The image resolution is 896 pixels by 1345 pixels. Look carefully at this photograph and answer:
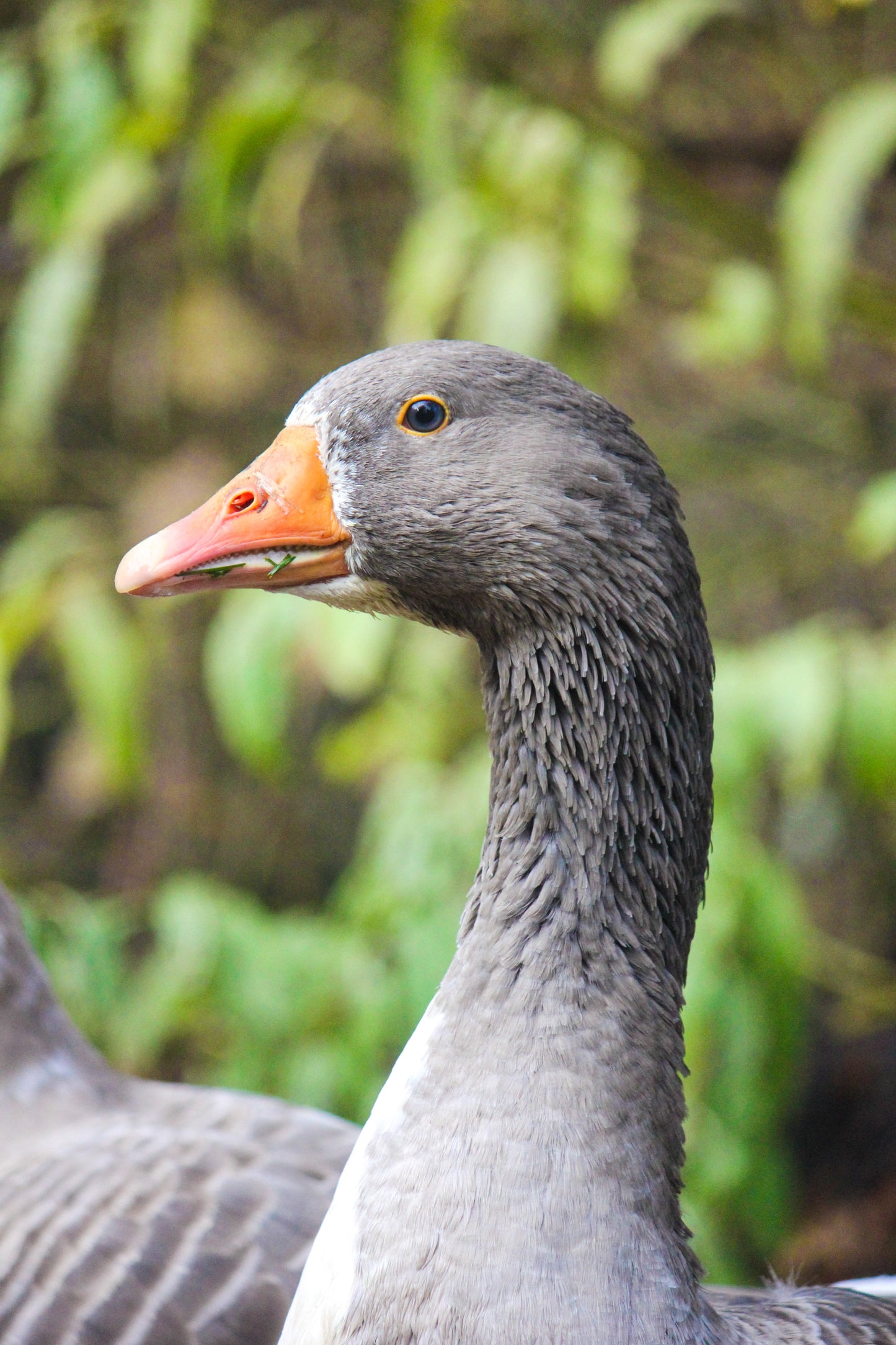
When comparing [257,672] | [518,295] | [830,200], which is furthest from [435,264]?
[257,672]

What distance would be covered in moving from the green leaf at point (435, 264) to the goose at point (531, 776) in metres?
1.89

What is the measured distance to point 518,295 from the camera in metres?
3.21

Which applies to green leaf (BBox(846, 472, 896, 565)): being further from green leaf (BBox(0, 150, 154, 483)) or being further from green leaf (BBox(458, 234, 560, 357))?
green leaf (BBox(0, 150, 154, 483))

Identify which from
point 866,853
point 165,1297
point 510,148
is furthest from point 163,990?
point 866,853

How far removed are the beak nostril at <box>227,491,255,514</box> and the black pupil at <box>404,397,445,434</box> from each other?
0.20 metres

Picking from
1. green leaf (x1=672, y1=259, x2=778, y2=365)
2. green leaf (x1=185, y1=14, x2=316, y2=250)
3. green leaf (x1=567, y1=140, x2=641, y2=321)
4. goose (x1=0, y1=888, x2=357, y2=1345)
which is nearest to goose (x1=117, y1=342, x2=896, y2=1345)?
goose (x1=0, y1=888, x2=357, y2=1345)

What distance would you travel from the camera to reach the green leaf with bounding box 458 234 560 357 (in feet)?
10.3

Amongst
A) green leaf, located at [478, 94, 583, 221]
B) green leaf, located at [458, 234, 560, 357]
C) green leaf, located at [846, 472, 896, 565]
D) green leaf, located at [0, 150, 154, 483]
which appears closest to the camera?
green leaf, located at [846, 472, 896, 565]

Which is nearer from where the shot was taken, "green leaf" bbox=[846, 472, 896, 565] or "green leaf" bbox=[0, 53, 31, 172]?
"green leaf" bbox=[846, 472, 896, 565]

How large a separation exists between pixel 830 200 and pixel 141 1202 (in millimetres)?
2463

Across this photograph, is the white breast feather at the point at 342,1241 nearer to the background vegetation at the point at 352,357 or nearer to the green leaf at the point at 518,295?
the background vegetation at the point at 352,357

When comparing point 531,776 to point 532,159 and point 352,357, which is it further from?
point 352,357

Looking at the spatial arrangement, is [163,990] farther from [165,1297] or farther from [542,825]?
[542,825]

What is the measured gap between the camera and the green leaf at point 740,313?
3586 millimetres
